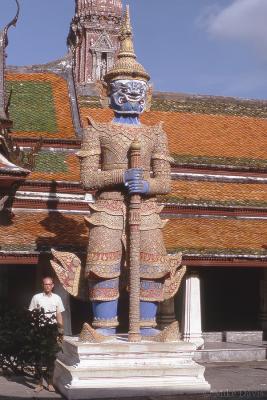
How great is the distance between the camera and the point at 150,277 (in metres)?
8.64

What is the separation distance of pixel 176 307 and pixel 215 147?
4.33 m

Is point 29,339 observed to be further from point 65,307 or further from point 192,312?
point 192,312

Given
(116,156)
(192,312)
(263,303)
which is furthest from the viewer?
(263,303)

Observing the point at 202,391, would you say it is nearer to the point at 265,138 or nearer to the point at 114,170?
the point at 114,170

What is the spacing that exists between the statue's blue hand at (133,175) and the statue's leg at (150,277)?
701mm

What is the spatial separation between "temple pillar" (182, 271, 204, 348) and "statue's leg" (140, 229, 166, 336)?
4966 mm

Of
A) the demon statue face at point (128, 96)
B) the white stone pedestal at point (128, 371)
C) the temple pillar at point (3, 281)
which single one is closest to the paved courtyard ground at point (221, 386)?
the white stone pedestal at point (128, 371)

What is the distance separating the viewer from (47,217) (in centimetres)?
1374

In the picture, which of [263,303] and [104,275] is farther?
[263,303]

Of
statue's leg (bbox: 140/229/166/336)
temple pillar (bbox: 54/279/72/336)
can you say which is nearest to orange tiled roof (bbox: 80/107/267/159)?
temple pillar (bbox: 54/279/72/336)

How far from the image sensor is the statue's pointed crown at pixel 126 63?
9078mm

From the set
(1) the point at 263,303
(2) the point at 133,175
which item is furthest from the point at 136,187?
(1) the point at 263,303

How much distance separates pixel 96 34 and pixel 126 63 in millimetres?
37568

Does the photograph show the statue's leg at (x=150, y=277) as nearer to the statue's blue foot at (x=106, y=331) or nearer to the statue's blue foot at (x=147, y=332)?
the statue's blue foot at (x=147, y=332)
